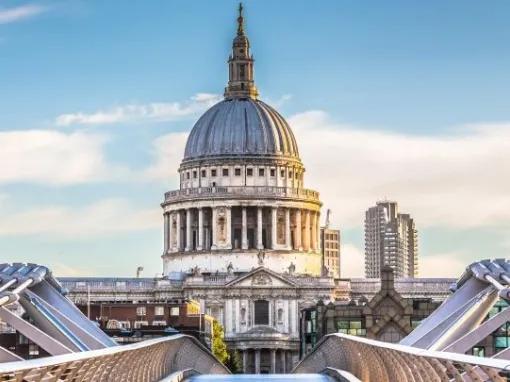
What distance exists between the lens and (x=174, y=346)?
5806cm

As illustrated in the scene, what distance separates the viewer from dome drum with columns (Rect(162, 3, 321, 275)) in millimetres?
191375

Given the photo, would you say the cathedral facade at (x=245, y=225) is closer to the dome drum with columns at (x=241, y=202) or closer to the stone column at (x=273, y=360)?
the dome drum with columns at (x=241, y=202)

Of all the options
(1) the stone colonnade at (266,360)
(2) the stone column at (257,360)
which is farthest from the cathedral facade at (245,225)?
(2) the stone column at (257,360)

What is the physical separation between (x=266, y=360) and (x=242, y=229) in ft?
60.6

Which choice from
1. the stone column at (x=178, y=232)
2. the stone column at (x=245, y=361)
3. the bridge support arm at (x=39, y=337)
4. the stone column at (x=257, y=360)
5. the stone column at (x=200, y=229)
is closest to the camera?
the bridge support arm at (x=39, y=337)

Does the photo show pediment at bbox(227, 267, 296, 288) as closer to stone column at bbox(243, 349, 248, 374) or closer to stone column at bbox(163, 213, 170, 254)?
stone column at bbox(243, 349, 248, 374)

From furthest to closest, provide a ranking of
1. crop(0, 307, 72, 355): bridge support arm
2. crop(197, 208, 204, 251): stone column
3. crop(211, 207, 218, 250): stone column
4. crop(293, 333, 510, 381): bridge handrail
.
Result: crop(197, 208, 204, 251): stone column → crop(211, 207, 218, 250): stone column → crop(0, 307, 72, 355): bridge support arm → crop(293, 333, 510, 381): bridge handrail

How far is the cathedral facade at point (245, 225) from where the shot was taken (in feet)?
602

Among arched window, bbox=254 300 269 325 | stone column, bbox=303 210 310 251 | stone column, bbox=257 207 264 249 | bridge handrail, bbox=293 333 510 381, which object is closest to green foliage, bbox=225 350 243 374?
arched window, bbox=254 300 269 325

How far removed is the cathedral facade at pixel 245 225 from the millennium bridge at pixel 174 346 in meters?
124

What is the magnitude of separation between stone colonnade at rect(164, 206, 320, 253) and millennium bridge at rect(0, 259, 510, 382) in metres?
133

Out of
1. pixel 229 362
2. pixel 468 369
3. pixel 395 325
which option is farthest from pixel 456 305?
pixel 229 362

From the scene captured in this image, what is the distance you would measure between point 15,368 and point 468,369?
6225mm

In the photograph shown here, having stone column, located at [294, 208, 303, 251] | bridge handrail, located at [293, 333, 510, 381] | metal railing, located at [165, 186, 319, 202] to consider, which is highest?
metal railing, located at [165, 186, 319, 202]
